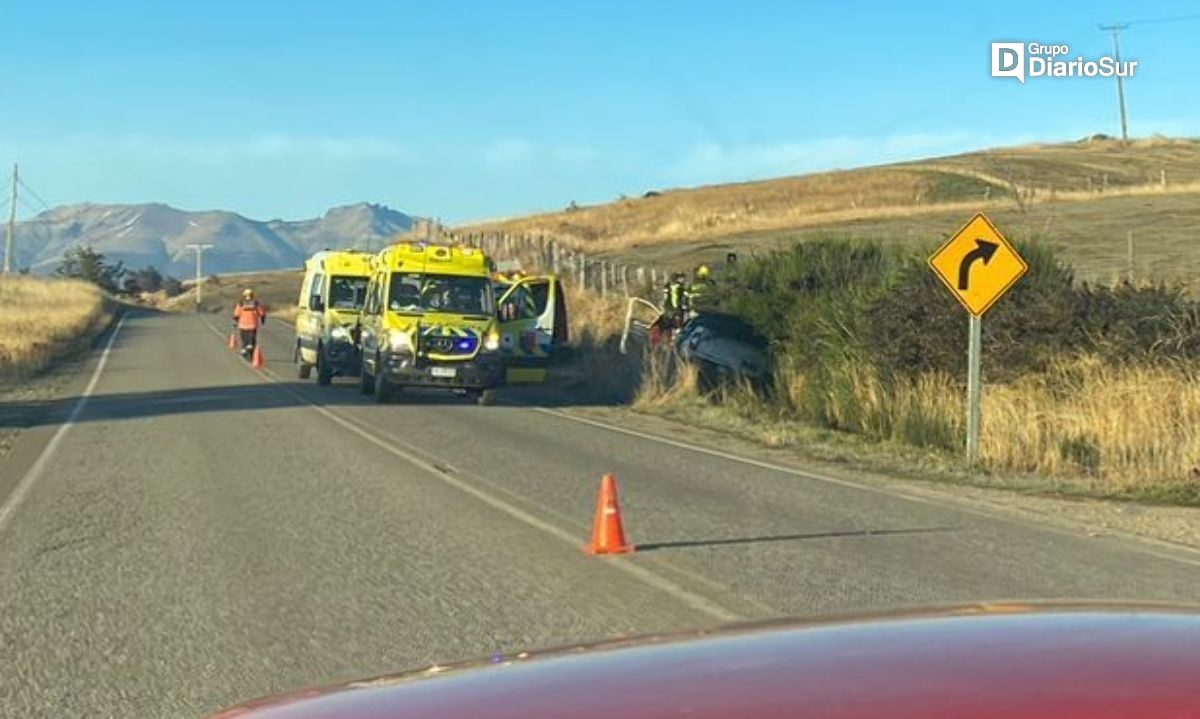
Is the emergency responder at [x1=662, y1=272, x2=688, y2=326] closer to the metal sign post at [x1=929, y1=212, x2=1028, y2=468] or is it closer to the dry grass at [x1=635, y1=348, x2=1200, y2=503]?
the dry grass at [x1=635, y1=348, x2=1200, y2=503]

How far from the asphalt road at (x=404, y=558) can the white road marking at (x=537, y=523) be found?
34mm

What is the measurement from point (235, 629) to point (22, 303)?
70.1 m

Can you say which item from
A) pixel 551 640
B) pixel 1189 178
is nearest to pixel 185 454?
pixel 551 640

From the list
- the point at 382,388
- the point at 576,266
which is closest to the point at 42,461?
the point at 382,388

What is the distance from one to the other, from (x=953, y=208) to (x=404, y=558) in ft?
207

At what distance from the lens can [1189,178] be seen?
8081cm

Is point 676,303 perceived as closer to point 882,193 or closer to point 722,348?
point 722,348

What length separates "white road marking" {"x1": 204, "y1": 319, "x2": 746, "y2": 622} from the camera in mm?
8133

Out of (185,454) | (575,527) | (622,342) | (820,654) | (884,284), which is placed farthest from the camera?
(622,342)

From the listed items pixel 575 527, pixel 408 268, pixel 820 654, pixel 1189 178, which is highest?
pixel 1189 178

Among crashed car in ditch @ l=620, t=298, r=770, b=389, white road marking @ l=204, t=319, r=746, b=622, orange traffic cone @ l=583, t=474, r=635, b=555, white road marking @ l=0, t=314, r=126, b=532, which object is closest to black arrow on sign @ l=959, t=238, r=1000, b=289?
white road marking @ l=204, t=319, r=746, b=622

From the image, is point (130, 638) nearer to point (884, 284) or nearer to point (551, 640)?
point (551, 640)

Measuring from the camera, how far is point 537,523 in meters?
11.5

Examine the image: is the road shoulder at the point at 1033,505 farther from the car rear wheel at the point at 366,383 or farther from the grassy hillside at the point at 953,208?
the grassy hillside at the point at 953,208
